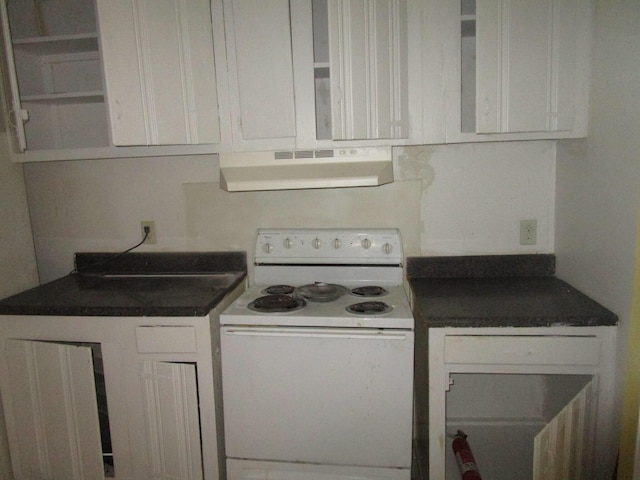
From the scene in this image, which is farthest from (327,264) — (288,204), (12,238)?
(12,238)

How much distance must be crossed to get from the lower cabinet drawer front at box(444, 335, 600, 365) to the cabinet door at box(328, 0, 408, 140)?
2.75ft

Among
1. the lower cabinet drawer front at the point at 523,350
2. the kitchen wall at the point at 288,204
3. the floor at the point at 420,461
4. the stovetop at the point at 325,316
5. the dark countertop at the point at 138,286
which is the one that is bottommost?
the floor at the point at 420,461

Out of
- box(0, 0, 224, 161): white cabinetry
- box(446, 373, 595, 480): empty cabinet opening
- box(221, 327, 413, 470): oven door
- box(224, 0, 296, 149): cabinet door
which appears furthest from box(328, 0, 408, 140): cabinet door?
box(446, 373, 595, 480): empty cabinet opening

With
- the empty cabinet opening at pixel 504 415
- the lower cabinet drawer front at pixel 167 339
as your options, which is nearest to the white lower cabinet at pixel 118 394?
the lower cabinet drawer front at pixel 167 339

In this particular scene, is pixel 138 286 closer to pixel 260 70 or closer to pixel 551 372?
pixel 260 70

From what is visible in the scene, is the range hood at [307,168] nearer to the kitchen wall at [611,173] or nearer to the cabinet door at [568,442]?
the kitchen wall at [611,173]

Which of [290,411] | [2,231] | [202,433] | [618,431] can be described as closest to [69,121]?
[2,231]

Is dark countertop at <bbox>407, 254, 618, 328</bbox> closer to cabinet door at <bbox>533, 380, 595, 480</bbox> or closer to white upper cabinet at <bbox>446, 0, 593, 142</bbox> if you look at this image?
cabinet door at <bbox>533, 380, 595, 480</bbox>

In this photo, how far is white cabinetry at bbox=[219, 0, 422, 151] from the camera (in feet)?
5.27

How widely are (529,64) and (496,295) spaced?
90 cm

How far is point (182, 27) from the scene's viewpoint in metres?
1.66

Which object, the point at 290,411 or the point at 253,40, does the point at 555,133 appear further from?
the point at 290,411

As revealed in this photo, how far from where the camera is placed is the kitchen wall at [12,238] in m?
1.85

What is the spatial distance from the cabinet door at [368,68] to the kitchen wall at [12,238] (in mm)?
1495
